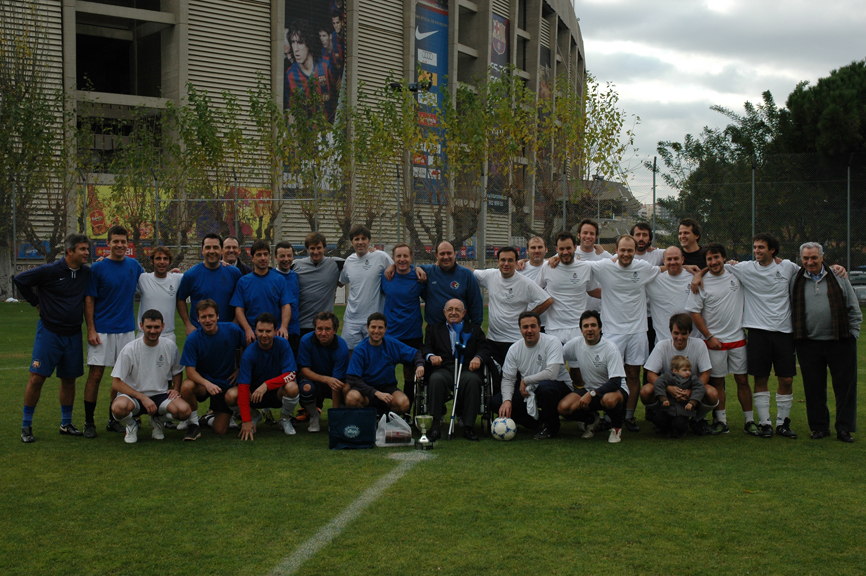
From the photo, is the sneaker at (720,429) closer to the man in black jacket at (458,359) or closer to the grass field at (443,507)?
the grass field at (443,507)

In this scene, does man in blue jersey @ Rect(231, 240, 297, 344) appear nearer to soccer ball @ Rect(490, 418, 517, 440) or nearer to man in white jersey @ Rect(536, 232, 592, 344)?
soccer ball @ Rect(490, 418, 517, 440)

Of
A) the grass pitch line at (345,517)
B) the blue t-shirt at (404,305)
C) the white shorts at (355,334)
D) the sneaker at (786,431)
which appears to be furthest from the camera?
the white shorts at (355,334)

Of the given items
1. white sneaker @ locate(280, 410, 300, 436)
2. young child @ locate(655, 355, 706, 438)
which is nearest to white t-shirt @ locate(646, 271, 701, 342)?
young child @ locate(655, 355, 706, 438)

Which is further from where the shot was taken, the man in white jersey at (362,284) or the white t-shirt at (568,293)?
the man in white jersey at (362,284)

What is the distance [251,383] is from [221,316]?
1036mm

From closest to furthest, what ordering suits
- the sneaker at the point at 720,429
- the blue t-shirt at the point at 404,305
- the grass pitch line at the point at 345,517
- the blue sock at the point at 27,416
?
the grass pitch line at the point at 345,517 < the blue sock at the point at 27,416 < the sneaker at the point at 720,429 < the blue t-shirt at the point at 404,305

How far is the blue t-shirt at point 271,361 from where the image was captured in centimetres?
760

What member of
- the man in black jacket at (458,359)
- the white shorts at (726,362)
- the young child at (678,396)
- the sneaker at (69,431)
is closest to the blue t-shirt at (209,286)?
the sneaker at (69,431)

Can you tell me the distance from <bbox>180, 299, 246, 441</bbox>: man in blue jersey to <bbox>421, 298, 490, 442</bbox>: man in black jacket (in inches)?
75.8

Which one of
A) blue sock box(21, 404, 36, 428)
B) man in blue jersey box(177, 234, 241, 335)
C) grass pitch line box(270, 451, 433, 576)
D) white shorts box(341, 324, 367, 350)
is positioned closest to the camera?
grass pitch line box(270, 451, 433, 576)

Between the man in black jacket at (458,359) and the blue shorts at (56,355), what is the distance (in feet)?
11.0

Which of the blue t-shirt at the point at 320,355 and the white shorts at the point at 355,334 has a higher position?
the white shorts at the point at 355,334

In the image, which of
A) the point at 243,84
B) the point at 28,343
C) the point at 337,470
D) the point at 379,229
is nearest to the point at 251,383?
the point at 337,470

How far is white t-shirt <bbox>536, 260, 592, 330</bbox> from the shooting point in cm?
826
